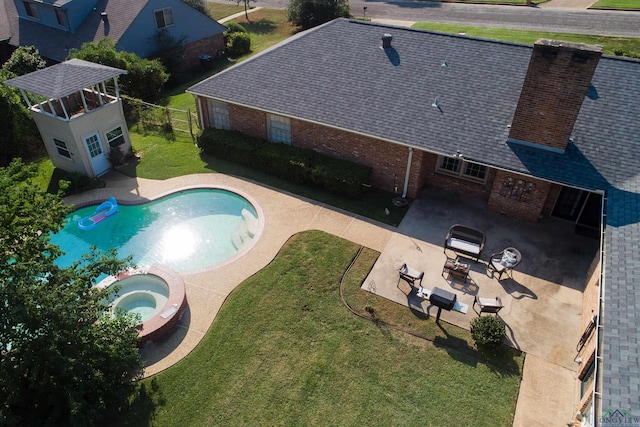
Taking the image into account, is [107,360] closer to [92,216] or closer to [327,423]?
[327,423]

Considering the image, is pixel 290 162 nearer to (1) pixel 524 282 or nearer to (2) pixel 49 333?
(1) pixel 524 282

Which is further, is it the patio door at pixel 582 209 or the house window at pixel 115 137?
the house window at pixel 115 137

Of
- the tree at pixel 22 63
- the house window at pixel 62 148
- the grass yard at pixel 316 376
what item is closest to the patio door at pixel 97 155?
the house window at pixel 62 148

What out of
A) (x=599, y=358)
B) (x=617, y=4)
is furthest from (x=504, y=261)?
(x=617, y=4)

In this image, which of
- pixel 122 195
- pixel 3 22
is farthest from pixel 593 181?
pixel 3 22

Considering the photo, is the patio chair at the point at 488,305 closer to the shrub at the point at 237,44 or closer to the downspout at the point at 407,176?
the downspout at the point at 407,176

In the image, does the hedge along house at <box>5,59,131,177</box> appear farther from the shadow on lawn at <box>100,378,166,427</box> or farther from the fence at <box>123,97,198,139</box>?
the shadow on lawn at <box>100,378,166,427</box>

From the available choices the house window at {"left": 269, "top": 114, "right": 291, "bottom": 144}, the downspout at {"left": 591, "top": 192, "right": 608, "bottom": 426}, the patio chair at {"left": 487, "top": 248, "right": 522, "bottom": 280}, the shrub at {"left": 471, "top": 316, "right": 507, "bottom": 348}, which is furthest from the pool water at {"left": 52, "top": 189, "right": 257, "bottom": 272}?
the downspout at {"left": 591, "top": 192, "right": 608, "bottom": 426}
